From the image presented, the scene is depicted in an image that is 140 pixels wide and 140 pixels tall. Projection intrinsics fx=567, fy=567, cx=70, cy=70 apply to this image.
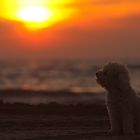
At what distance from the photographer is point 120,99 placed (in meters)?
11.2

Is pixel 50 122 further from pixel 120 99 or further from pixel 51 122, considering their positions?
pixel 120 99

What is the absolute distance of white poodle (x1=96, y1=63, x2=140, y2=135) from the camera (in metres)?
11.1

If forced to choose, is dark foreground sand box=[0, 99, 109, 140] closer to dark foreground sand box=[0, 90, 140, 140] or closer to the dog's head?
dark foreground sand box=[0, 90, 140, 140]

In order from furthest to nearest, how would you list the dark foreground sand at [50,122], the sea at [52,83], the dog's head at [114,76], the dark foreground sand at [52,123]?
the sea at [52,83], the dark foreground sand at [50,122], the dark foreground sand at [52,123], the dog's head at [114,76]

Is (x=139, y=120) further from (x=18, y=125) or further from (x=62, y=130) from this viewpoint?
(x=18, y=125)

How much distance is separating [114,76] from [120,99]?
18.5 inches

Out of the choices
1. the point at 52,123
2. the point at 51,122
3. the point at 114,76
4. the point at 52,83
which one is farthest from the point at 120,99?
the point at 52,83

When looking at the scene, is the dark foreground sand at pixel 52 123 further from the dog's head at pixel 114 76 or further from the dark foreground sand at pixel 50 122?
the dog's head at pixel 114 76

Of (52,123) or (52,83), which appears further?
(52,83)

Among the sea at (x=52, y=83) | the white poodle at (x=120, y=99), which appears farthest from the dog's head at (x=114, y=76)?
the sea at (x=52, y=83)

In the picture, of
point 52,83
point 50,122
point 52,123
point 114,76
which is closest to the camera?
point 114,76

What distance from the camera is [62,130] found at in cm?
1211

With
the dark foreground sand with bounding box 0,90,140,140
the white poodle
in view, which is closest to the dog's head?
the white poodle

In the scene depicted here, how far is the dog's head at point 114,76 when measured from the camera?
11008 millimetres
